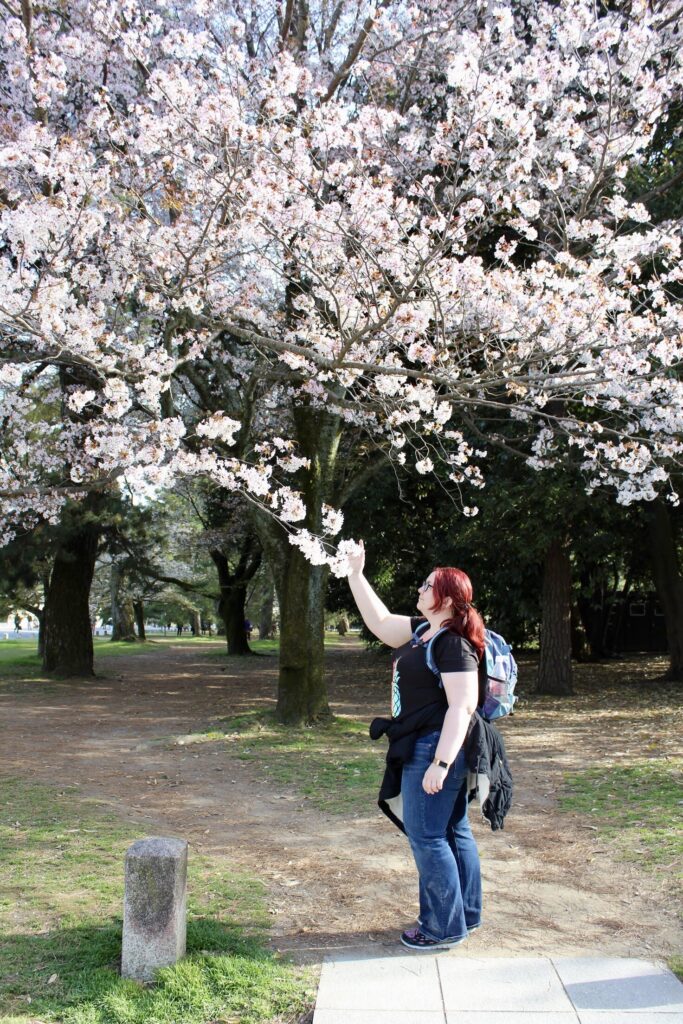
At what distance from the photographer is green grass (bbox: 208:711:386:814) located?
7.58 metres

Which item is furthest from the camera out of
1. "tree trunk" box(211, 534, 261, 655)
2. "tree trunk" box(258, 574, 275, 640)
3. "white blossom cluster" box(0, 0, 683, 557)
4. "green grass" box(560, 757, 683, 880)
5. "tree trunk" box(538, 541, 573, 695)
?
"tree trunk" box(258, 574, 275, 640)

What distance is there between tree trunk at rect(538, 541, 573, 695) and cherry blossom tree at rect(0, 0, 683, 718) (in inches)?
122

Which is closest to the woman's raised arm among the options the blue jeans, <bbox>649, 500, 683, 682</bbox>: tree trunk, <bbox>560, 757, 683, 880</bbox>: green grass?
the blue jeans

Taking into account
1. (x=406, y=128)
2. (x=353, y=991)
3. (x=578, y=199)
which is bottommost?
(x=353, y=991)

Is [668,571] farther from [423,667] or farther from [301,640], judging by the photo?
[423,667]

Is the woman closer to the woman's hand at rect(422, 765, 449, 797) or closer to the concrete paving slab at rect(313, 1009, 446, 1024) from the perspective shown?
the woman's hand at rect(422, 765, 449, 797)

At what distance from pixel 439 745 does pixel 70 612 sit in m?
15.3

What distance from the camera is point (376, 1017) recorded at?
3258 mm

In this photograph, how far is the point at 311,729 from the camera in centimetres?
1055

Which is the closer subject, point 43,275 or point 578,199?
point 43,275

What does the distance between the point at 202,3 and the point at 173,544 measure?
16799mm

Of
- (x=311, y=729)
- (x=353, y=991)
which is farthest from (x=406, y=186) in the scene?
(x=353, y=991)

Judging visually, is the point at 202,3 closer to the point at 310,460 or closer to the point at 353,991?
the point at 310,460

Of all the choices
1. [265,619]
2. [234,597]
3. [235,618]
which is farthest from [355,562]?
[265,619]
